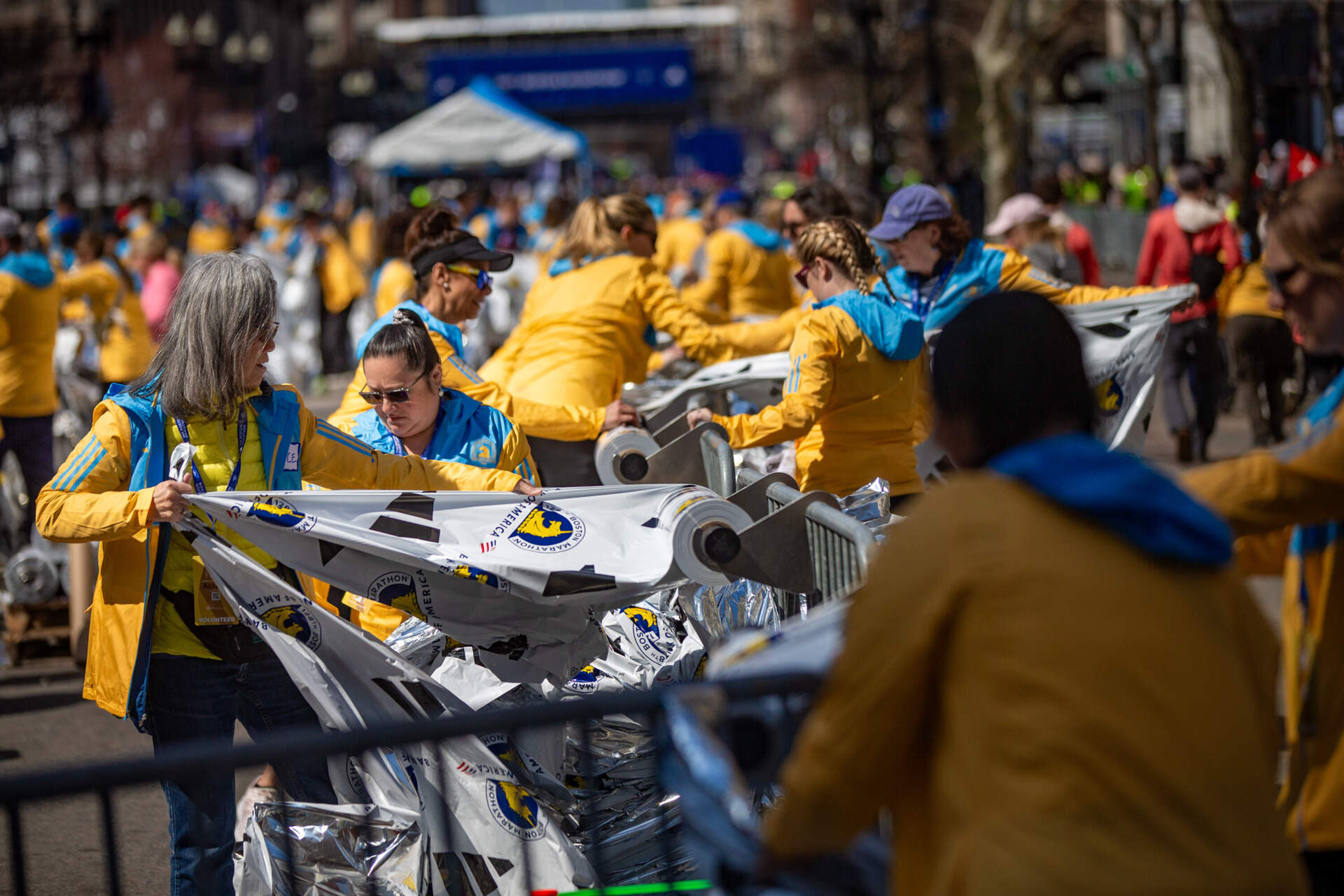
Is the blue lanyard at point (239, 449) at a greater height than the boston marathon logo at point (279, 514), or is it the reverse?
the blue lanyard at point (239, 449)

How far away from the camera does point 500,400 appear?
19.2 ft

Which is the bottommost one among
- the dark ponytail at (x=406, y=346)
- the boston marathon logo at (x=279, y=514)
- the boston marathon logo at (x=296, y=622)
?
the boston marathon logo at (x=296, y=622)

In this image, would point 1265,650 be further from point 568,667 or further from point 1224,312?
point 1224,312

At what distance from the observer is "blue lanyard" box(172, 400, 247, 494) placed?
3.92m

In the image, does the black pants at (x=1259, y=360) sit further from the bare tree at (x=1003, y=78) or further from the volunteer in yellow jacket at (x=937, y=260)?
the bare tree at (x=1003, y=78)

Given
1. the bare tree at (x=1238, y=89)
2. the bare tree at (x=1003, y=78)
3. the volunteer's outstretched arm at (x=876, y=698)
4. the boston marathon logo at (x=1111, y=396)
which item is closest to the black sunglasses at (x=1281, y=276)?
the volunteer's outstretched arm at (x=876, y=698)

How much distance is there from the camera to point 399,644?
172 inches

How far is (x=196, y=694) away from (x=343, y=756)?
41cm

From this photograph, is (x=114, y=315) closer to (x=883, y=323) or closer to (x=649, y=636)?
(x=883, y=323)

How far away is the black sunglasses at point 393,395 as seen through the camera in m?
4.68

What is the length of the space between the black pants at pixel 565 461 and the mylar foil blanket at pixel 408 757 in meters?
3.08

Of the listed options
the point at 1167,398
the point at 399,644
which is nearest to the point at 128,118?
the point at 1167,398

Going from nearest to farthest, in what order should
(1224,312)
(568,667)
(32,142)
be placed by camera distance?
(568,667) < (1224,312) < (32,142)

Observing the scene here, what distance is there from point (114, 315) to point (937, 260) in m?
7.02
